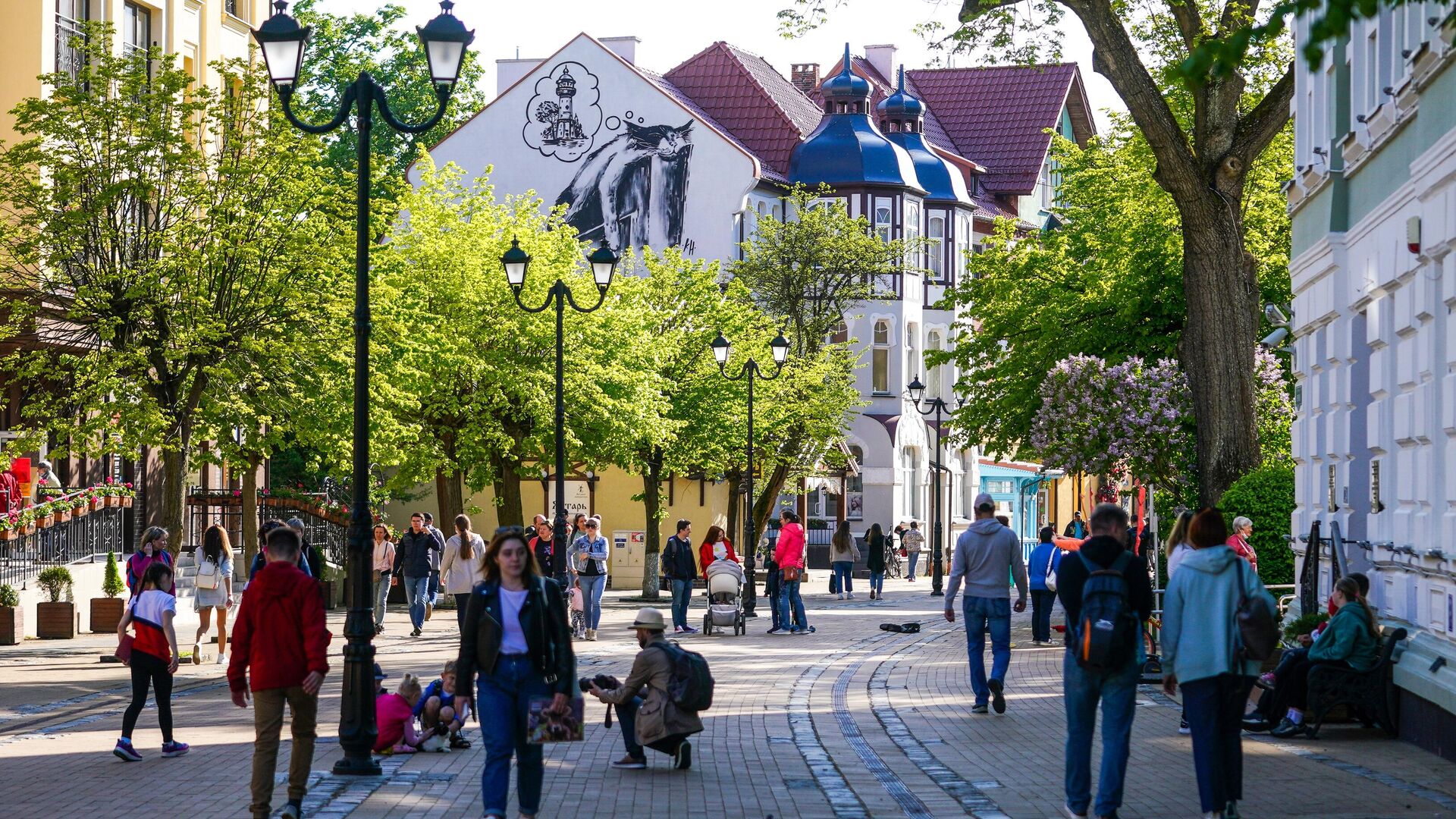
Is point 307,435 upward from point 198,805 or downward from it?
upward

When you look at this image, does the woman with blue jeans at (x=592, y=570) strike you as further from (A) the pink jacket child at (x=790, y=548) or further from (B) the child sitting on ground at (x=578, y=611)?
(A) the pink jacket child at (x=790, y=548)

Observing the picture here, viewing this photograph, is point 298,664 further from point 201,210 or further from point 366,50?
point 366,50

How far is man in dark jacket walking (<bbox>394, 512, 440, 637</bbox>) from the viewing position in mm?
26969

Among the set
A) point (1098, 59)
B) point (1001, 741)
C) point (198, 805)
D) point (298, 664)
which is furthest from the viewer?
point (1098, 59)

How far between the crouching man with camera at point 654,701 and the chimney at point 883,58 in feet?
218

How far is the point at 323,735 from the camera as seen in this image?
15.3m

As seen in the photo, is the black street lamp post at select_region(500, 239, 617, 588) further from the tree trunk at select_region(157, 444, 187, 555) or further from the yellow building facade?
the yellow building facade

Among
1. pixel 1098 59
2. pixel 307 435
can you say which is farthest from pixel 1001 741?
pixel 307 435

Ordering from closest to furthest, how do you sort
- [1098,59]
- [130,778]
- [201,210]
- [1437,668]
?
[130,778] < [1437,668] < [1098,59] < [201,210]

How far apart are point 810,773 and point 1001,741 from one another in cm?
231

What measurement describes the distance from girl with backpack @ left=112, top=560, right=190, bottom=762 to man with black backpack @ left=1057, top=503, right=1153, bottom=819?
6.27 m

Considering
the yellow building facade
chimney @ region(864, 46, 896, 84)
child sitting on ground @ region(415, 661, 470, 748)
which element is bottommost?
child sitting on ground @ region(415, 661, 470, 748)

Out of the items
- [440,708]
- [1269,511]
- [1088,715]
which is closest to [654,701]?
[440,708]

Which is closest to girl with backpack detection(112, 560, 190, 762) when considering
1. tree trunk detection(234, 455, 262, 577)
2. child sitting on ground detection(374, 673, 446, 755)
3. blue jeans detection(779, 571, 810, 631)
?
child sitting on ground detection(374, 673, 446, 755)
